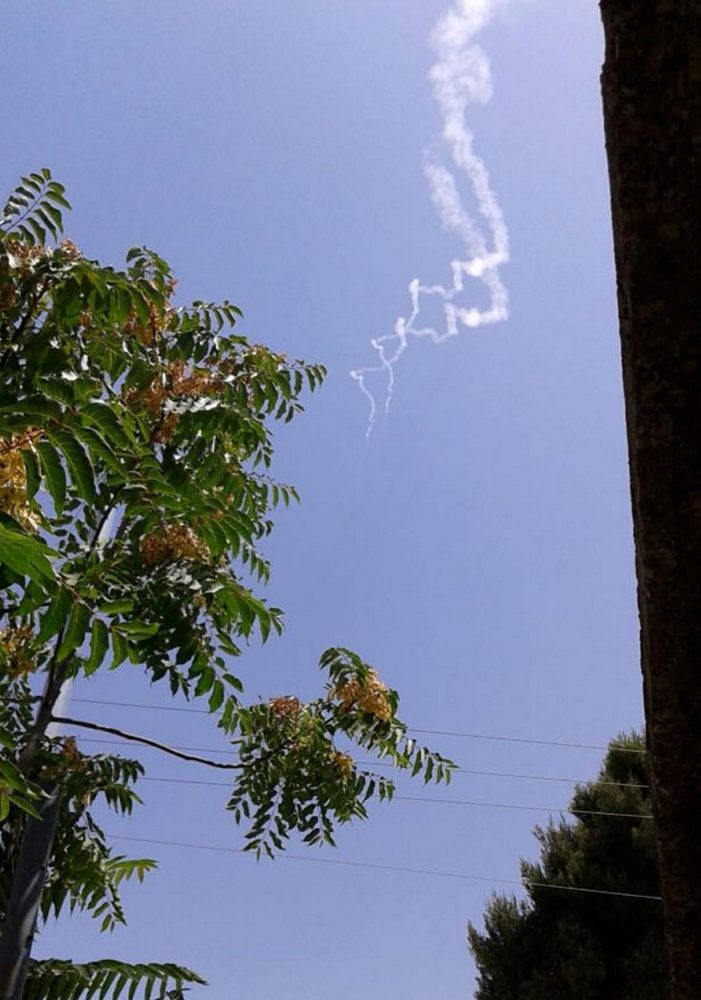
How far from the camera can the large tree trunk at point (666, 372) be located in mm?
778

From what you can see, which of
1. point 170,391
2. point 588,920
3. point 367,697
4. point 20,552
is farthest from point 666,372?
point 588,920

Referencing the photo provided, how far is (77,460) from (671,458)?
1666 millimetres

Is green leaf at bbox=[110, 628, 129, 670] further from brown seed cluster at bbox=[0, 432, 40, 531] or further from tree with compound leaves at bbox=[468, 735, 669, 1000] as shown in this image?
tree with compound leaves at bbox=[468, 735, 669, 1000]

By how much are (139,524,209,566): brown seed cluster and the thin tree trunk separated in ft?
3.74

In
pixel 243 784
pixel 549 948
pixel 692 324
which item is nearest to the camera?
pixel 692 324

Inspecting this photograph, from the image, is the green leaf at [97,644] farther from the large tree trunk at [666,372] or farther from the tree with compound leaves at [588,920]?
the tree with compound leaves at [588,920]

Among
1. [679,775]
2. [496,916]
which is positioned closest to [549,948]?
[496,916]

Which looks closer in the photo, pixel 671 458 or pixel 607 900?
pixel 671 458

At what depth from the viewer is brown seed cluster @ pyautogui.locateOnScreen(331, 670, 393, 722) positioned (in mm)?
4930

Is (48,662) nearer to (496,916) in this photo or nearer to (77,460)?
(77,460)

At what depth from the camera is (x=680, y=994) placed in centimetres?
110

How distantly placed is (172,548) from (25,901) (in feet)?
5.43

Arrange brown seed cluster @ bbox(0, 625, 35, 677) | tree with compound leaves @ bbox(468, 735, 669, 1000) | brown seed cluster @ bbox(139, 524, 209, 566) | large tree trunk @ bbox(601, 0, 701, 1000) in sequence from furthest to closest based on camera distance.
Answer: tree with compound leaves @ bbox(468, 735, 669, 1000) < brown seed cluster @ bbox(0, 625, 35, 677) < brown seed cluster @ bbox(139, 524, 209, 566) < large tree trunk @ bbox(601, 0, 701, 1000)

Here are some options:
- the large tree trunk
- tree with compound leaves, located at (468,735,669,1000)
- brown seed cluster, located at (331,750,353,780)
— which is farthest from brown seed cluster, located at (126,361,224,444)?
tree with compound leaves, located at (468,735,669,1000)
